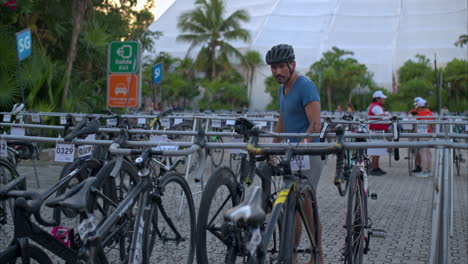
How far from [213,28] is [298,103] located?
1935 inches

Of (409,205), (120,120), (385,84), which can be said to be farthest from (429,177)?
(385,84)

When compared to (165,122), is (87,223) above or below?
below

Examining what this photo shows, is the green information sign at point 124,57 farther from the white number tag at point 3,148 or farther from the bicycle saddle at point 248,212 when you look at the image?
the bicycle saddle at point 248,212

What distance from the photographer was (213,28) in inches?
2114

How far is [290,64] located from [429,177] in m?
10.2

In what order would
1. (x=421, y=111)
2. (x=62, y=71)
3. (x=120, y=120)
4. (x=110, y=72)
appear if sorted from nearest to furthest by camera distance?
1. (x=120, y=120)
2. (x=110, y=72)
3. (x=421, y=111)
4. (x=62, y=71)

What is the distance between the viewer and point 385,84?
2640 inches

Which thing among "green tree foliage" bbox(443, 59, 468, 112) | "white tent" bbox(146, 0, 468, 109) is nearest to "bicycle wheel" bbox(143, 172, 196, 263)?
"green tree foliage" bbox(443, 59, 468, 112)

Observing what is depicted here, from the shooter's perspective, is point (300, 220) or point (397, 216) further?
point (397, 216)

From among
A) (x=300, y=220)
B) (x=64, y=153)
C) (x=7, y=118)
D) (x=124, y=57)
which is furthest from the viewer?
(x=124, y=57)

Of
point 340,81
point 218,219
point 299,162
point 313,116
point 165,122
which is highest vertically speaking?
point 340,81

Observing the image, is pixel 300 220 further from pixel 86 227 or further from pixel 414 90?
pixel 414 90

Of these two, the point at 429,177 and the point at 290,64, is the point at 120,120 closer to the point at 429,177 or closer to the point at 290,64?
the point at 290,64

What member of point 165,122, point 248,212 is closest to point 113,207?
point 248,212
